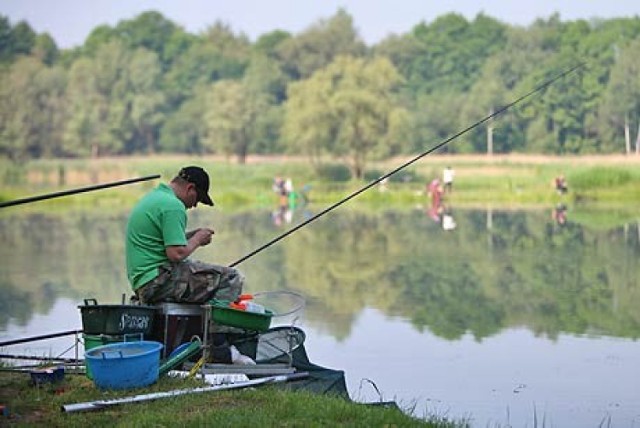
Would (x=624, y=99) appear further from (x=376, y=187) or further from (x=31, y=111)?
(x=31, y=111)

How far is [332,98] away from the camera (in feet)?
131

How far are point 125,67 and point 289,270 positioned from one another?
47.0 m

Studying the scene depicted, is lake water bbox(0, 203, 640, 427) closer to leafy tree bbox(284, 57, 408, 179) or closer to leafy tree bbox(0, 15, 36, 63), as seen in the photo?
leafy tree bbox(284, 57, 408, 179)

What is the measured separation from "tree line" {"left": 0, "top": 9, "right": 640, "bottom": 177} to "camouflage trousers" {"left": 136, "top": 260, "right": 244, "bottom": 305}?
34.1 m

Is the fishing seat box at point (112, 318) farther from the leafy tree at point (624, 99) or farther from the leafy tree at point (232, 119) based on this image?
the leafy tree at point (624, 99)

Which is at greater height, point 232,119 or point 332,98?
point 332,98

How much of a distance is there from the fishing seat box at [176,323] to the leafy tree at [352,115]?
3412 centimetres

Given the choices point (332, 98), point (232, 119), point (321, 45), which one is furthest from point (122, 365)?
point (321, 45)

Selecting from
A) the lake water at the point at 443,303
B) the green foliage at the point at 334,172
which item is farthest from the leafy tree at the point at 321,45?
the lake water at the point at 443,303

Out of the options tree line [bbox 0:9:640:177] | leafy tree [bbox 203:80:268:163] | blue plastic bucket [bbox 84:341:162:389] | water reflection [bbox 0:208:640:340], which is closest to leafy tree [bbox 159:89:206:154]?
tree line [bbox 0:9:640:177]

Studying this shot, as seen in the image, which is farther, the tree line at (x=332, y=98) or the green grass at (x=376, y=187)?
the tree line at (x=332, y=98)

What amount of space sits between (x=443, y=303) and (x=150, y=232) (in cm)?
522

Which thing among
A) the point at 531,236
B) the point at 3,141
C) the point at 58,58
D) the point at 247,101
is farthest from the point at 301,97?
the point at 58,58

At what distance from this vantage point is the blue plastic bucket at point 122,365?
5117mm
